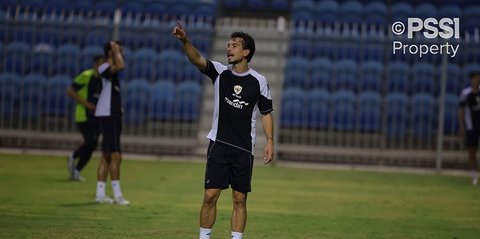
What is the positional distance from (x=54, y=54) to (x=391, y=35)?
840cm

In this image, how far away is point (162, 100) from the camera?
2483 centimetres

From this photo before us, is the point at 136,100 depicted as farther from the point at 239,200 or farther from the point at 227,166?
the point at 239,200

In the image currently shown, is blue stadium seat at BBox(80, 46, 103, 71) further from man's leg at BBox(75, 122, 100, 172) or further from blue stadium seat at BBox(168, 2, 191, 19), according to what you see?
man's leg at BBox(75, 122, 100, 172)

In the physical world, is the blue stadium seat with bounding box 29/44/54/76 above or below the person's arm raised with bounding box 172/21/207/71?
above

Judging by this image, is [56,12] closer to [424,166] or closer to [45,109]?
[45,109]

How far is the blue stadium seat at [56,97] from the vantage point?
24828mm

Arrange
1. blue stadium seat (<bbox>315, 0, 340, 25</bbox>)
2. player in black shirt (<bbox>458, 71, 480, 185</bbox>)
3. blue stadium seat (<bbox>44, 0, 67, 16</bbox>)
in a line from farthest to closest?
blue stadium seat (<bbox>44, 0, 67, 16</bbox>)
blue stadium seat (<bbox>315, 0, 340, 25</bbox>)
player in black shirt (<bbox>458, 71, 480, 185</bbox>)

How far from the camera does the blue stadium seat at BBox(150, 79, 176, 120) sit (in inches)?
976

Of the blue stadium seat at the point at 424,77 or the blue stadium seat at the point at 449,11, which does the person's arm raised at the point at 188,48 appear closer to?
the blue stadium seat at the point at 424,77

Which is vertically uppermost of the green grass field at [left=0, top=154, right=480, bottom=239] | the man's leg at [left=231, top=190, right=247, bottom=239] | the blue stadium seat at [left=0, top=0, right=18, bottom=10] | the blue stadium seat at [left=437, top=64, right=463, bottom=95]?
the blue stadium seat at [left=0, top=0, right=18, bottom=10]

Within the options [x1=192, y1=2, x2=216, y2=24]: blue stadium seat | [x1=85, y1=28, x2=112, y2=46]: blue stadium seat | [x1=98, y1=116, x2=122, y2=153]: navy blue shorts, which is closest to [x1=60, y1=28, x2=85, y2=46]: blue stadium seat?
[x1=85, y1=28, x2=112, y2=46]: blue stadium seat

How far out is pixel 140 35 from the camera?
25.8 metres

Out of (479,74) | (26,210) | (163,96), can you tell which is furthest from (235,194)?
(163,96)

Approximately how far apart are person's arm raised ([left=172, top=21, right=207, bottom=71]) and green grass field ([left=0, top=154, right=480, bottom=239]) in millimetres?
2340
